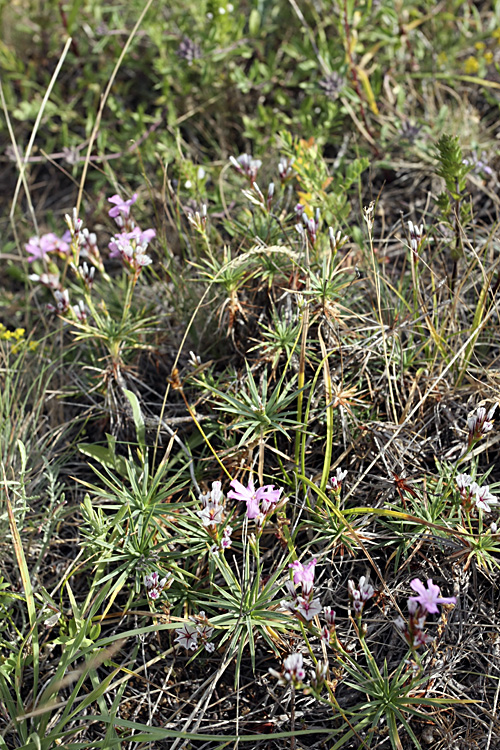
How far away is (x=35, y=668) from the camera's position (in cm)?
163

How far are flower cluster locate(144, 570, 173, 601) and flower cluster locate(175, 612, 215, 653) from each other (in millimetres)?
113

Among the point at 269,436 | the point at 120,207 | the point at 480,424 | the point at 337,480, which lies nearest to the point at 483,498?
the point at 480,424

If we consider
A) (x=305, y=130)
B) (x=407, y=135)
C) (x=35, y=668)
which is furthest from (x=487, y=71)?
(x=35, y=668)

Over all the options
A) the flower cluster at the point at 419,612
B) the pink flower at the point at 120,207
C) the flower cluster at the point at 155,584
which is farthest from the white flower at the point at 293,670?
the pink flower at the point at 120,207

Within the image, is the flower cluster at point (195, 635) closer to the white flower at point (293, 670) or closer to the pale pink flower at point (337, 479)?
the white flower at point (293, 670)

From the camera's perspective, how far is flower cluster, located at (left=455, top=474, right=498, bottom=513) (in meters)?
1.57

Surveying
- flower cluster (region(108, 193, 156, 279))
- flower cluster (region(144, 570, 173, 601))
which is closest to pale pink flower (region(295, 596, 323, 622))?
flower cluster (region(144, 570, 173, 601))

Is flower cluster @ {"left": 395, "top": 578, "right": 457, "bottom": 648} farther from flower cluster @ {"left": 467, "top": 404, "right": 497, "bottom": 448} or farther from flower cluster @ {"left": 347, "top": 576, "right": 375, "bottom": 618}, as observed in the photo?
flower cluster @ {"left": 467, "top": 404, "right": 497, "bottom": 448}

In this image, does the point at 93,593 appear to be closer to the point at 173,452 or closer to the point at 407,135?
the point at 173,452

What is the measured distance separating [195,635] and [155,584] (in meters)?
0.18

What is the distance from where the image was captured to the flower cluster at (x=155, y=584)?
1662mm

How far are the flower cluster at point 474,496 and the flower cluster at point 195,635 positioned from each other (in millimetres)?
771

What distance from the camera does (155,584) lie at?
5.49ft

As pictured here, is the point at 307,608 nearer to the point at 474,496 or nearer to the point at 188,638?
the point at 188,638
